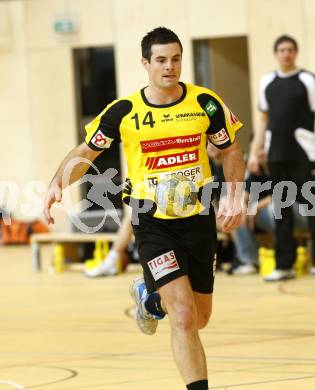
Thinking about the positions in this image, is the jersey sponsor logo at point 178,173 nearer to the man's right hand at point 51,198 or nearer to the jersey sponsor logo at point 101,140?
the jersey sponsor logo at point 101,140

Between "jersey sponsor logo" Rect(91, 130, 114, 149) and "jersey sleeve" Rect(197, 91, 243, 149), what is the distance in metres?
0.55

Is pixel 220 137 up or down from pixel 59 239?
up

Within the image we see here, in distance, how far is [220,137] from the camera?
588 cm

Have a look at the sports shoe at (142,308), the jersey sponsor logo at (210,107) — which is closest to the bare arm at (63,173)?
the jersey sponsor logo at (210,107)

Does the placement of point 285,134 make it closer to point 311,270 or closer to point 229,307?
point 311,270

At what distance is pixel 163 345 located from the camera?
7.73 m

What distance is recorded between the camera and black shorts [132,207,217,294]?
5.61 m

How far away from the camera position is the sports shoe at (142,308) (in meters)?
6.35

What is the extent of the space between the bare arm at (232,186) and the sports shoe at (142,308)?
0.75 m

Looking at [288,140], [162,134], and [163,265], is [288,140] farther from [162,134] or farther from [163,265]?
[163,265]

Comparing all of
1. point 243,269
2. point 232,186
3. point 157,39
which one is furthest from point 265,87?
point 157,39

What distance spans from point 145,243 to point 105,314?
4.00 metres

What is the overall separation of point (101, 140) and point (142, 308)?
3.68 ft

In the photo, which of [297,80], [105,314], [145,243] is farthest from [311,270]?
[145,243]
